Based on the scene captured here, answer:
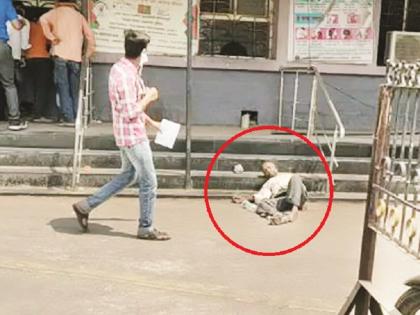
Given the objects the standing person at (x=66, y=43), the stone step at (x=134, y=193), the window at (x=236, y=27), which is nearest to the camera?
the stone step at (x=134, y=193)

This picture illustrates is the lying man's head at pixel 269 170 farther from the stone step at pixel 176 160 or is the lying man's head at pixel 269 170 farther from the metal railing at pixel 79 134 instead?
the metal railing at pixel 79 134

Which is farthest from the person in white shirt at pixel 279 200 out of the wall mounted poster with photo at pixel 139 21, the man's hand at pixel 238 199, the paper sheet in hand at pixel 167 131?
the wall mounted poster with photo at pixel 139 21

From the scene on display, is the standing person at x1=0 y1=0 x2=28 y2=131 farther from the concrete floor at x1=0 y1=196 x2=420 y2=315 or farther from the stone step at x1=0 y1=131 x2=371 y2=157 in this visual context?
the concrete floor at x1=0 y1=196 x2=420 y2=315

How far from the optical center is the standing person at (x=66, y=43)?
8.54 metres

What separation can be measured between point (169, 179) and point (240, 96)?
234 centimetres

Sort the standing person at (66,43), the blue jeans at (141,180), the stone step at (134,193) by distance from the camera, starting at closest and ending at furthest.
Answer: the blue jeans at (141,180)
the stone step at (134,193)
the standing person at (66,43)

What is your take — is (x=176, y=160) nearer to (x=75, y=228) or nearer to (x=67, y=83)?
(x=67, y=83)

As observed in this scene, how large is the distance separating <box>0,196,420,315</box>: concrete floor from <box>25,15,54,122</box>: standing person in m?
2.50

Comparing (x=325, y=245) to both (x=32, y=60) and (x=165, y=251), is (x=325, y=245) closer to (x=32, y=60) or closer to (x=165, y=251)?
(x=165, y=251)

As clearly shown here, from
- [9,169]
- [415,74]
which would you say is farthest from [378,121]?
[9,169]

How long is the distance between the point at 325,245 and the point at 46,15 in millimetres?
4773

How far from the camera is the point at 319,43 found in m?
9.58

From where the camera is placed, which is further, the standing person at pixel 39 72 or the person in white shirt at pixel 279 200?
the standing person at pixel 39 72

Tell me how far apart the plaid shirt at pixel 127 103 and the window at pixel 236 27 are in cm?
403
